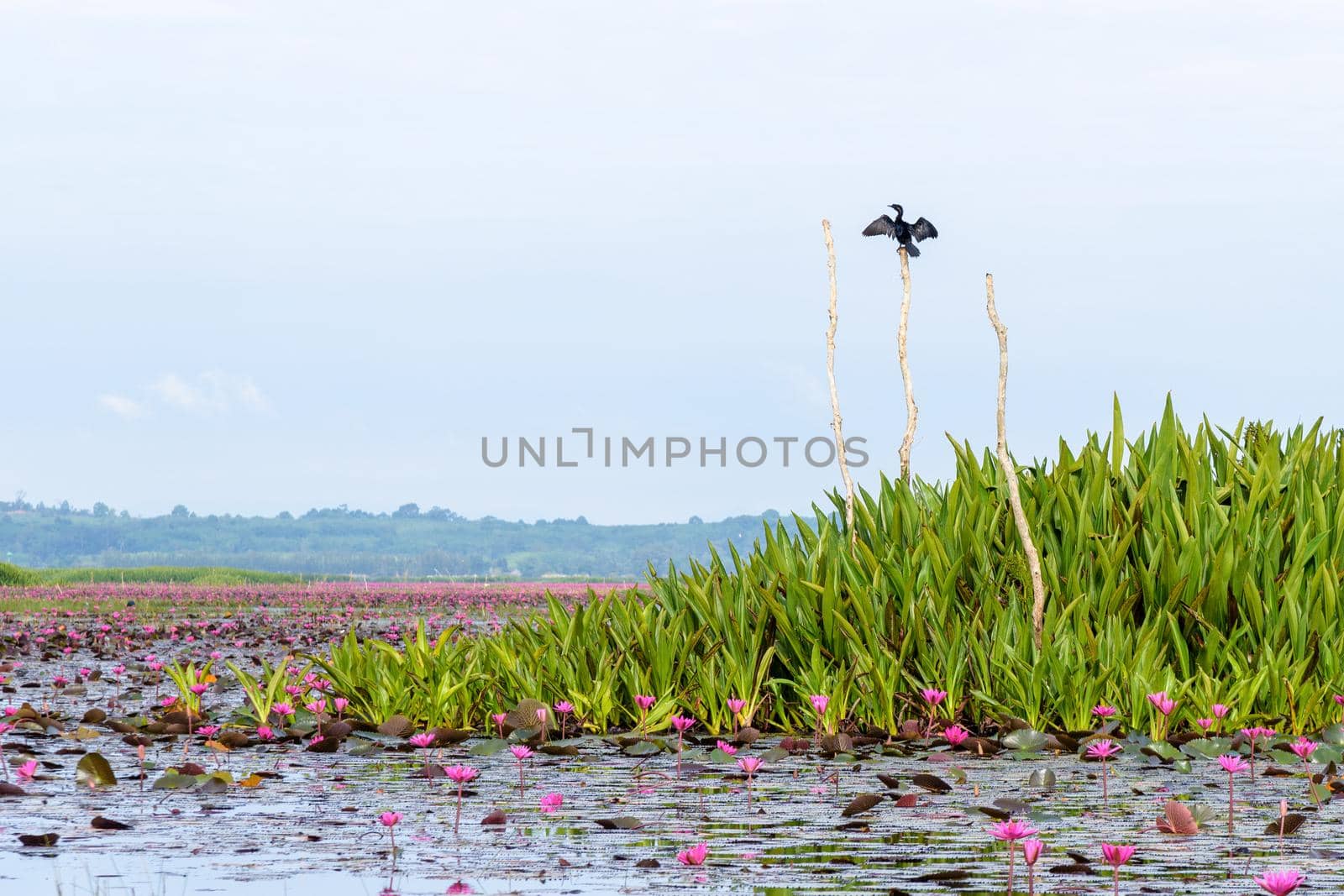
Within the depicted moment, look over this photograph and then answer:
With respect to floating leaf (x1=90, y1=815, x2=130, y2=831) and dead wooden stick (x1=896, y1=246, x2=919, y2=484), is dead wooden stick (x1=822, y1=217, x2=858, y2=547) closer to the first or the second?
dead wooden stick (x1=896, y1=246, x2=919, y2=484)

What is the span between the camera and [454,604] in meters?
29.5

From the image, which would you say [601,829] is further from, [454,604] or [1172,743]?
[454,604]

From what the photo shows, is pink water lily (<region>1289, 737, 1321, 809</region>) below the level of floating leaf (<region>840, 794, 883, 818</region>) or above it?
below

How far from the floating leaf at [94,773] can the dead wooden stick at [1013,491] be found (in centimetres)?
533

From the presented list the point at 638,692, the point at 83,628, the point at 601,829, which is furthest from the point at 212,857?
the point at 83,628

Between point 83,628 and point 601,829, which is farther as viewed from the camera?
point 83,628

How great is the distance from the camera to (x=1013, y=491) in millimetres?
8555

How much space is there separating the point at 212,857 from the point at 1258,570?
23.3ft

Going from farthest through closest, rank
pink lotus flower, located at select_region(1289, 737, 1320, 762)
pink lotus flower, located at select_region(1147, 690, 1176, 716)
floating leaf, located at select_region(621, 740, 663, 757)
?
floating leaf, located at select_region(621, 740, 663, 757), pink lotus flower, located at select_region(1147, 690, 1176, 716), pink lotus flower, located at select_region(1289, 737, 1320, 762)

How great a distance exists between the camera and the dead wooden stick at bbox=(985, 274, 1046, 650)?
8.62 m

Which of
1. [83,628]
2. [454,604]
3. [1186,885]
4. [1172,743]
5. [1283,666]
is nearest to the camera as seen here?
[1186,885]

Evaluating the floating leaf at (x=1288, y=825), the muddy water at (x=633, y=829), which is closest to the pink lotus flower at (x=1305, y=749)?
the muddy water at (x=633, y=829)

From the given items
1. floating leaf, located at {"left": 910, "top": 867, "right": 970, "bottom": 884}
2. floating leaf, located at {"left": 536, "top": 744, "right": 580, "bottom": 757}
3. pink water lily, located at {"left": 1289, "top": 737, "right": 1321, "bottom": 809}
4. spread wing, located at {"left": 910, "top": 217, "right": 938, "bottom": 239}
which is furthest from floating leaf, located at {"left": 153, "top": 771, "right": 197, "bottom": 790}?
spread wing, located at {"left": 910, "top": 217, "right": 938, "bottom": 239}

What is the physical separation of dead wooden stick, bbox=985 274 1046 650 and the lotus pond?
0.79 metres
